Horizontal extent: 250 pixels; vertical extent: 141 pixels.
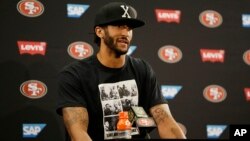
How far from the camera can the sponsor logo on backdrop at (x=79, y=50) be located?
3.45 metres

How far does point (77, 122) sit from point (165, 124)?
55 cm

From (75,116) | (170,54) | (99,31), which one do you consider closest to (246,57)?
(170,54)

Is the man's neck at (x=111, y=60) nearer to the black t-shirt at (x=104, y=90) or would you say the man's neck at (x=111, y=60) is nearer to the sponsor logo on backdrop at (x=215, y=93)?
the black t-shirt at (x=104, y=90)

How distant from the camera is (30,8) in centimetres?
340

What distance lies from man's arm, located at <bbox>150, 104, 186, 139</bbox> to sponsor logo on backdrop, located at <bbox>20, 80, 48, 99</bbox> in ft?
3.28

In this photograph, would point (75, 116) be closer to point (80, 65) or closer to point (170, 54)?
point (80, 65)

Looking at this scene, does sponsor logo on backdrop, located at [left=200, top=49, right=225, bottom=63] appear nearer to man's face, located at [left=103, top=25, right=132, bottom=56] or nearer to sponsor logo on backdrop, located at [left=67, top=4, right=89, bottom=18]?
sponsor logo on backdrop, located at [left=67, top=4, right=89, bottom=18]

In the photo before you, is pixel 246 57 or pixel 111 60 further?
pixel 246 57

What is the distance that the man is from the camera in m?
2.58

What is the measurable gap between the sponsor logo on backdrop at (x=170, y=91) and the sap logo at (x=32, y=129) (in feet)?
3.39

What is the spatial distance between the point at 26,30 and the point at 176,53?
126 centimetres

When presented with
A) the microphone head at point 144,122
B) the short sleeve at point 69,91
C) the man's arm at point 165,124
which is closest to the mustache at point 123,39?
the short sleeve at point 69,91

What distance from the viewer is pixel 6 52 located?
10.9ft

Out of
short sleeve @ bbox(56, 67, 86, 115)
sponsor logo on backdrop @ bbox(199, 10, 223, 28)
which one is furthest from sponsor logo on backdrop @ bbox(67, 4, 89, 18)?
sponsor logo on backdrop @ bbox(199, 10, 223, 28)
